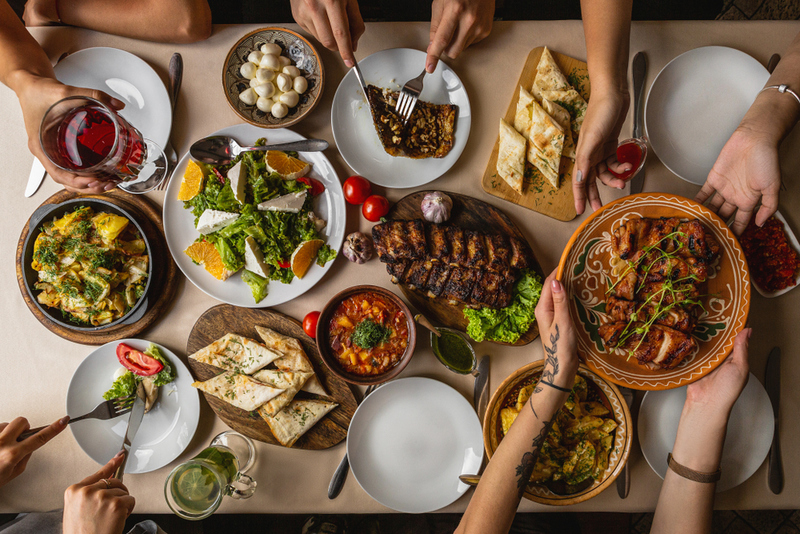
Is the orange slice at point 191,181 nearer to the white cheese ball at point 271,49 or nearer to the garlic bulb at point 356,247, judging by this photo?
the white cheese ball at point 271,49

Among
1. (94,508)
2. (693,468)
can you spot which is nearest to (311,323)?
Result: (94,508)

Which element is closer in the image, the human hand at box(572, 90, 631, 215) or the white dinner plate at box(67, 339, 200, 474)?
the human hand at box(572, 90, 631, 215)

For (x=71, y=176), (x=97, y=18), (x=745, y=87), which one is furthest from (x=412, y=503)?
(x=97, y=18)

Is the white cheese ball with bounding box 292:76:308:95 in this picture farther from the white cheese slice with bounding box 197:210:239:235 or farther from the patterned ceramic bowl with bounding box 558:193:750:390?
the patterned ceramic bowl with bounding box 558:193:750:390

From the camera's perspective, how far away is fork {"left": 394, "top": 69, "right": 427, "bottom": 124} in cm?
275

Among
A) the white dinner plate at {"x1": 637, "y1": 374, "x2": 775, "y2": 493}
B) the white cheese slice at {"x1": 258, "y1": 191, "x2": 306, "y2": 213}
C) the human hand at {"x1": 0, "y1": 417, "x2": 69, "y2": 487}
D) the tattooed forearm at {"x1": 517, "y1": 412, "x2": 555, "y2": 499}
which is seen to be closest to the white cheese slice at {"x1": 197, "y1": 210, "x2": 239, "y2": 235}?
the white cheese slice at {"x1": 258, "y1": 191, "x2": 306, "y2": 213}

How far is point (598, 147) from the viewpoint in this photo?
248 cm

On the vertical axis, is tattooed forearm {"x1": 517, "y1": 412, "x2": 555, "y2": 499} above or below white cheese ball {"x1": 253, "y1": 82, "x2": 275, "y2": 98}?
below

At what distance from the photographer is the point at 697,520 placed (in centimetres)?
251

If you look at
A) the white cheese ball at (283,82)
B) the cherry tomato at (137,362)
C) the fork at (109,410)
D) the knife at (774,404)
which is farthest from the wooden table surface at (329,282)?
the fork at (109,410)

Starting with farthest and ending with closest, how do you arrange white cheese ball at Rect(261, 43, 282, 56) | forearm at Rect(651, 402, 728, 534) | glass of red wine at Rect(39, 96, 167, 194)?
white cheese ball at Rect(261, 43, 282, 56)
forearm at Rect(651, 402, 728, 534)
glass of red wine at Rect(39, 96, 167, 194)

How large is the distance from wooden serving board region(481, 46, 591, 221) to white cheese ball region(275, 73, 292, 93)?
140cm

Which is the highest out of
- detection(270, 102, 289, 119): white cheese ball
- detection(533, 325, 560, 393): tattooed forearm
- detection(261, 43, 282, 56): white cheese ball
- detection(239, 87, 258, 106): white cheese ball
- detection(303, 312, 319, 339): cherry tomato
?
detection(261, 43, 282, 56): white cheese ball

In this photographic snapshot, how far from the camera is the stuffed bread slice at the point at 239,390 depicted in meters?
2.84
